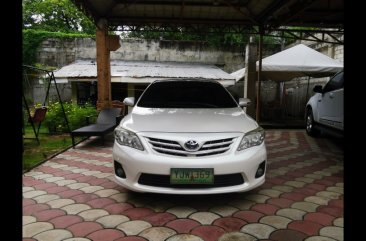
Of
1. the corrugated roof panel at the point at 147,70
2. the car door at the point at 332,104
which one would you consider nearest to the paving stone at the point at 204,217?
the car door at the point at 332,104

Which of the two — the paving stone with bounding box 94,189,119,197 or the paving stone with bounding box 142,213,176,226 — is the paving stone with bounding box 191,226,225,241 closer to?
the paving stone with bounding box 142,213,176,226

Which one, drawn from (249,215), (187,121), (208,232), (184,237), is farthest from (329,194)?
(184,237)

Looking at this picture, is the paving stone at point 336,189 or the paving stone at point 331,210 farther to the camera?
the paving stone at point 336,189

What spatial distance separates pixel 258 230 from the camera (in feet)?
8.91

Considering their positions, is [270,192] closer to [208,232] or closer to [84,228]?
[208,232]

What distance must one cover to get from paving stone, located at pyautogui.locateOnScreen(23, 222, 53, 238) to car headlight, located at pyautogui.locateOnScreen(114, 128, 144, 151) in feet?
3.60

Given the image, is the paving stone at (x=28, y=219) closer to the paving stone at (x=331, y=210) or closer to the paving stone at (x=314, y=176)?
the paving stone at (x=331, y=210)

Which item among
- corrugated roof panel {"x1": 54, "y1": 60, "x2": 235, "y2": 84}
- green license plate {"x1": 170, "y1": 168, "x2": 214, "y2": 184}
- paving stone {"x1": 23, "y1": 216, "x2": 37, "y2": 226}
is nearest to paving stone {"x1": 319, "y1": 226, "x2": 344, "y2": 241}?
green license plate {"x1": 170, "y1": 168, "x2": 214, "y2": 184}

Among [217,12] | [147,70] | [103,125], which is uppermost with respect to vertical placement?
[217,12]

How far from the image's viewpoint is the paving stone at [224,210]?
3050 millimetres

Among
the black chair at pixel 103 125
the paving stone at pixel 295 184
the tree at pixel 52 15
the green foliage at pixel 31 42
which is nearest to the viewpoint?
the paving stone at pixel 295 184

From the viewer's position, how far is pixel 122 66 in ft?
45.8

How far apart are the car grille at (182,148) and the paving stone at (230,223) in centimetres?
67

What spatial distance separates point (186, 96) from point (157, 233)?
2365 mm
